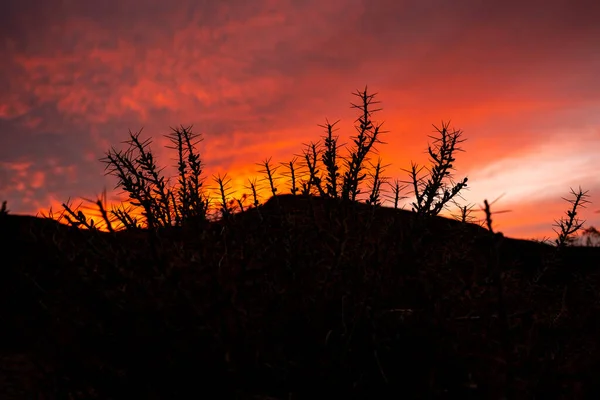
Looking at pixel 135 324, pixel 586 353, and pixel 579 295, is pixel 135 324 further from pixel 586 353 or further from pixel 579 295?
pixel 579 295

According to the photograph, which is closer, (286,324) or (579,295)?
(286,324)

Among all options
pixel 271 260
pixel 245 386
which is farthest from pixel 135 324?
pixel 271 260

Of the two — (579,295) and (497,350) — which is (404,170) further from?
(579,295)

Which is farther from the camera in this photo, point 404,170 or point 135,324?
point 404,170

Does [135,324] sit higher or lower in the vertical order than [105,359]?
higher

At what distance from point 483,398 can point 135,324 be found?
170 centimetres

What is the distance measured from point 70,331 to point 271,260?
1.14 metres

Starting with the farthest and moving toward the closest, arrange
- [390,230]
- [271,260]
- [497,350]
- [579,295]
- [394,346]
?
1. [579,295]
2. [390,230]
3. [271,260]
4. [497,350]
5. [394,346]

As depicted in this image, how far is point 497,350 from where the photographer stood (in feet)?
9.74

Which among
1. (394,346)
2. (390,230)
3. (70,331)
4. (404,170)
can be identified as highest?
(404,170)

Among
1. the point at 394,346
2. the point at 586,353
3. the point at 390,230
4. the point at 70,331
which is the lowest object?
the point at 586,353

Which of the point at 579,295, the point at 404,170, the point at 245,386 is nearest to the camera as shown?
the point at 245,386

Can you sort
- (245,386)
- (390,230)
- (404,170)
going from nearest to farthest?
(245,386) < (390,230) < (404,170)

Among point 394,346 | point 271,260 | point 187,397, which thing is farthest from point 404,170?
point 187,397
